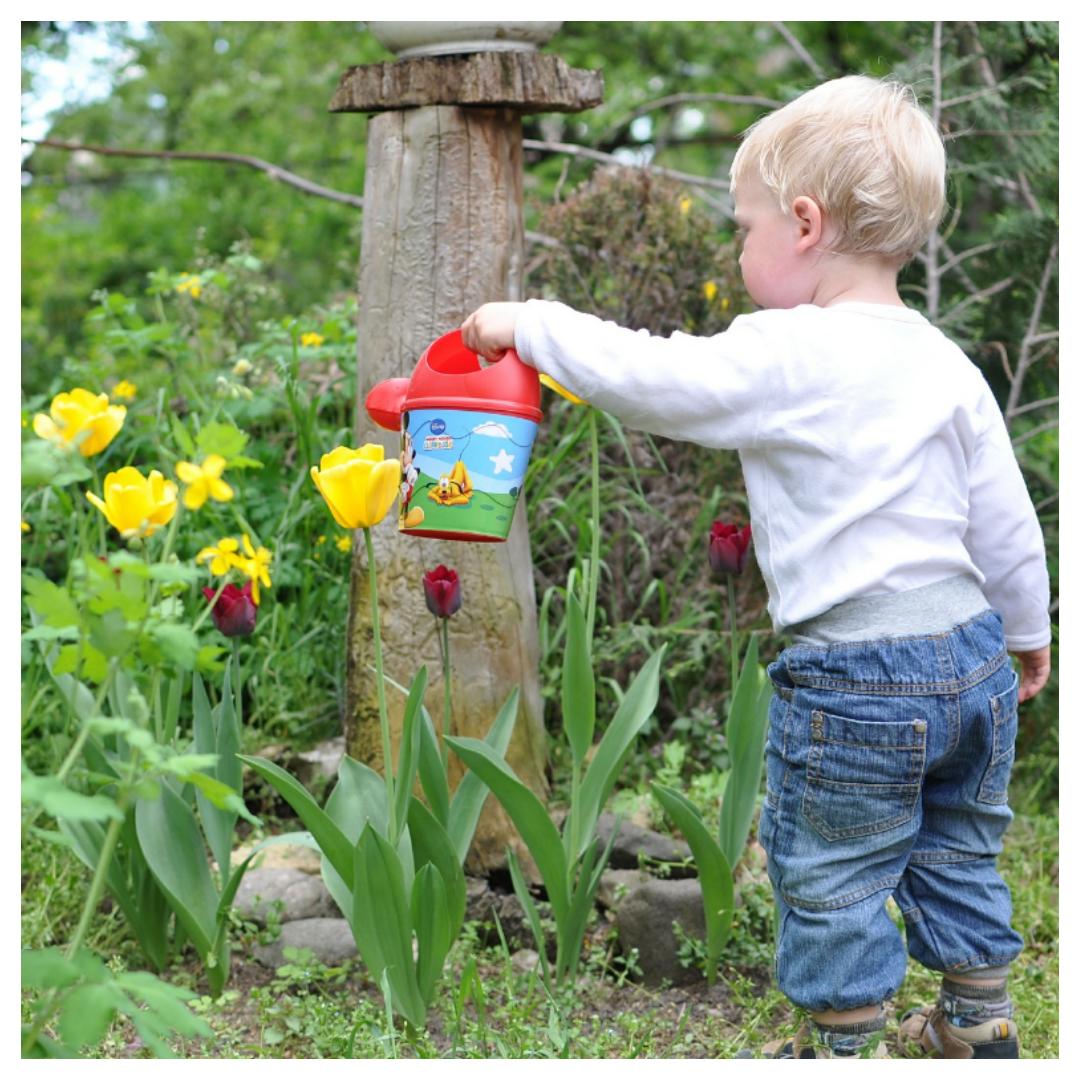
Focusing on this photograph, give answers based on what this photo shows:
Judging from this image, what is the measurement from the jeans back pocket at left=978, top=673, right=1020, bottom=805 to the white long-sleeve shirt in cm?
19

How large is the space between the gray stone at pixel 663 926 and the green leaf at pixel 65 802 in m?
1.44

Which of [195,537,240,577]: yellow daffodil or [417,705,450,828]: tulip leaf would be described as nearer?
[195,537,240,577]: yellow daffodil

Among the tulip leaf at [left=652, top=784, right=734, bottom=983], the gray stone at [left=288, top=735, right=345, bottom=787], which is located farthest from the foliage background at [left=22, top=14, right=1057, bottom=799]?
the tulip leaf at [left=652, top=784, right=734, bottom=983]

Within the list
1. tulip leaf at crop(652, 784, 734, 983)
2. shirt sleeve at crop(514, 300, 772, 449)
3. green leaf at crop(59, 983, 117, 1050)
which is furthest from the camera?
tulip leaf at crop(652, 784, 734, 983)

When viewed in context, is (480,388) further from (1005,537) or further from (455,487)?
(1005,537)

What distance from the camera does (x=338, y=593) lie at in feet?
10.8

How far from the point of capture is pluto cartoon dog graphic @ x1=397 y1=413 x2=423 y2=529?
1.92 metres

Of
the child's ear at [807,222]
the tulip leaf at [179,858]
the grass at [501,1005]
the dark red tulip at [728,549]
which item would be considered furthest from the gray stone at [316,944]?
the child's ear at [807,222]

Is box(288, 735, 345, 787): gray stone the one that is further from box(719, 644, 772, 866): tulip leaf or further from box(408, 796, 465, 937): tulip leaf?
box(719, 644, 772, 866): tulip leaf

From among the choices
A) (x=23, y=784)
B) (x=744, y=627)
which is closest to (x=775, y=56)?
(x=744, y=627)

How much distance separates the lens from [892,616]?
188 cm

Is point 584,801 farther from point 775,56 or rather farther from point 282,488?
point 775,56

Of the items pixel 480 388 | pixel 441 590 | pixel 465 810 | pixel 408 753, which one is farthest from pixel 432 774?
pixel 480 388

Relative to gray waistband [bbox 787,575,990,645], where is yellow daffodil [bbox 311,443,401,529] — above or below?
above
